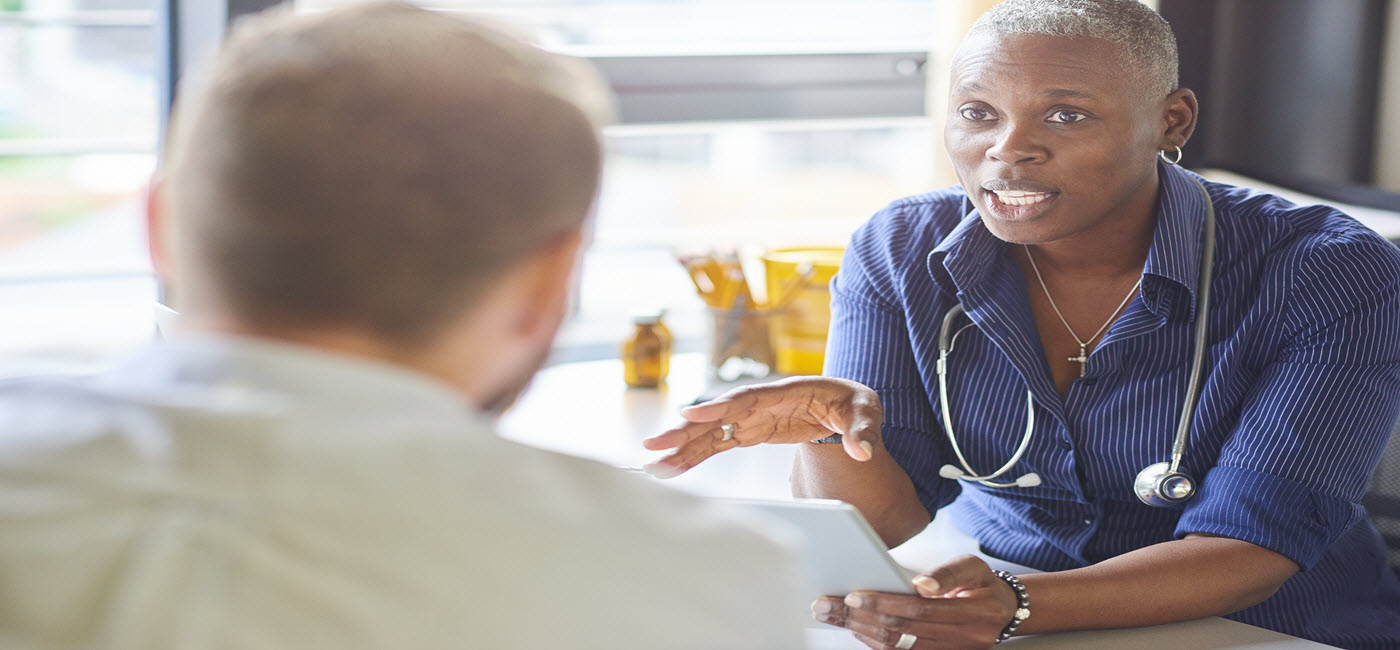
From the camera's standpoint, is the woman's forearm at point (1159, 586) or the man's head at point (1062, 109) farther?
the man's head at point (1062, 109)

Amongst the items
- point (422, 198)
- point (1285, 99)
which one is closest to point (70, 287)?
point (422, 198)

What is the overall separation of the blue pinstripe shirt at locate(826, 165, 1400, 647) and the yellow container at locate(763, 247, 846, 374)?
0.53 meters

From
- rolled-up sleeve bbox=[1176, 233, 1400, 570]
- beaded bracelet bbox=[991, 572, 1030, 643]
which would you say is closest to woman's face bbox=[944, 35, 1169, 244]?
rolled-up sleeve bbox=[1176, 233, 1400, 570]

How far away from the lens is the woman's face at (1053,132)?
4.71 ft

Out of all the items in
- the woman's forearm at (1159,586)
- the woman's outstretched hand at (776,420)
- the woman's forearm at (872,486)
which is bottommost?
the woman's forearm at (872,486)

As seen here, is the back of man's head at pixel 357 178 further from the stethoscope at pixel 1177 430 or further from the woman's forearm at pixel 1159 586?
the stethoscope at pixel 1177 430

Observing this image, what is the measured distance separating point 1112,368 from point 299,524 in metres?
1.15

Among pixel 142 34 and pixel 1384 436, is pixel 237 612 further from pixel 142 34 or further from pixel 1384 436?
pixel 142 34

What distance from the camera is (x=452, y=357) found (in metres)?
0.62

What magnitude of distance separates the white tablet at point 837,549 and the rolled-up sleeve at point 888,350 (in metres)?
0.40

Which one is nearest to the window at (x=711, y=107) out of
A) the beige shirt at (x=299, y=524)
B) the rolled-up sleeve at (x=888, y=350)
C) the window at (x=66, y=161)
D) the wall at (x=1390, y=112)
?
the rolled-up sleeve at (x=888, y=350)

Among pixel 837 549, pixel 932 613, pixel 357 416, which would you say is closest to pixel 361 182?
pixel 357 416

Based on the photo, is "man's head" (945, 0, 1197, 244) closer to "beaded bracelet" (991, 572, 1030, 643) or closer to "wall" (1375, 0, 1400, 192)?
"beaded bracelet" (991, 572, 1030, 643)

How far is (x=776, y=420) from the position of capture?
147 centimetres
